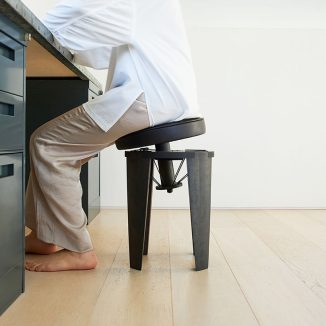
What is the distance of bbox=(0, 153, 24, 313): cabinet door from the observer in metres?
1.23

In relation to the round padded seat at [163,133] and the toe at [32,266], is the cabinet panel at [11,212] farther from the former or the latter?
the round padded seat at [163,133]

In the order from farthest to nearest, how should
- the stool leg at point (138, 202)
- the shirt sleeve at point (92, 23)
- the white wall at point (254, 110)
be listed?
the white wall at point (254, 110) → the stool leg at point (138, 202) → the shirt sleeve at point (92, 23)

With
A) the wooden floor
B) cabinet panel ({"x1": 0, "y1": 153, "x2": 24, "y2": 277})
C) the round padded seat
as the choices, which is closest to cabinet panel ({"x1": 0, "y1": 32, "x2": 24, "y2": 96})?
cabinet panel ({"x1": 0, "y1": 153, "x2": 24, "y2": 277})

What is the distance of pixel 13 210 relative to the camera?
131cm

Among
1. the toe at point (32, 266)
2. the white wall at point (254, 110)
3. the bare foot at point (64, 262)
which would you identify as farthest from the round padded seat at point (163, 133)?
the white wall at point (254, 110)

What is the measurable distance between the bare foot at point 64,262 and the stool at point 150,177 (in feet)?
0.49

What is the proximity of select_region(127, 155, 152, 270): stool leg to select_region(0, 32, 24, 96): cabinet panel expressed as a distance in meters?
0.49

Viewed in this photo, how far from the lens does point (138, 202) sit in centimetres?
168

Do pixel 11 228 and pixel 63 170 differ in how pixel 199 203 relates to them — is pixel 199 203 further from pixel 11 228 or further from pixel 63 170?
pixel 11 228

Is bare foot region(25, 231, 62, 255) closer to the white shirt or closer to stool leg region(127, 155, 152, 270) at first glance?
stool leg region(127, 155, 152, 270)

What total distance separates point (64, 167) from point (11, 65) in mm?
452

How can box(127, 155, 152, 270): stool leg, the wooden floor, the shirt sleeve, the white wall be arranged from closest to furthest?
the wooden floor
the shirt sleeve
box(127, 155, 152, 270): stool leg
the white wall

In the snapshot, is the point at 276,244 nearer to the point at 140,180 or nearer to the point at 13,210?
the point at 140,180

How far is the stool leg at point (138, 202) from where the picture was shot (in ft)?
5.46
